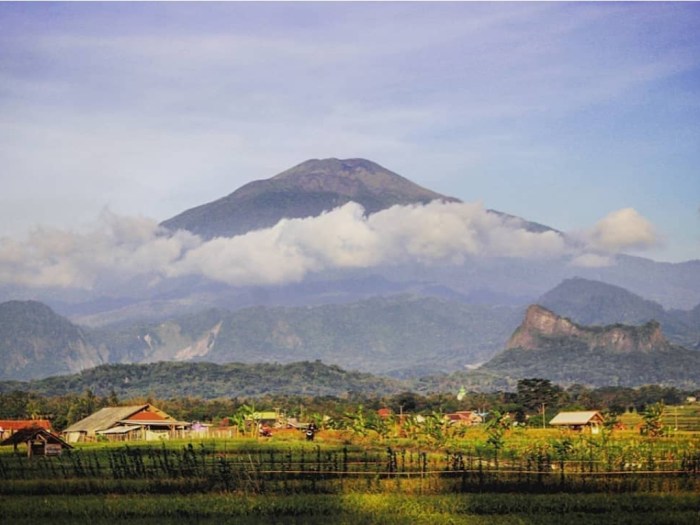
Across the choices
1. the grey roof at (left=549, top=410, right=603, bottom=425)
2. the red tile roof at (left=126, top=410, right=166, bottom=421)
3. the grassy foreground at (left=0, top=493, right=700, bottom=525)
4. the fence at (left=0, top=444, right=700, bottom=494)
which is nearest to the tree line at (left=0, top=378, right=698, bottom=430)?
the grey roof at (left=549, top=410, right=603, bottom=425)

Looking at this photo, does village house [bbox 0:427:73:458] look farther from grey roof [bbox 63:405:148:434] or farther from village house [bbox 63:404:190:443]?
grey roof [bbox 63:405:148:434]

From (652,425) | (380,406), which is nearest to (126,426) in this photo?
(652,425)

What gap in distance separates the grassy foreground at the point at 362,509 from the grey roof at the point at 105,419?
2359 inches

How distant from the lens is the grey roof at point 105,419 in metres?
96.5

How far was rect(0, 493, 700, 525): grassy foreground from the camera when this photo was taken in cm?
3262

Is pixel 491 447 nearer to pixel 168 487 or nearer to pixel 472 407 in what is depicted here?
pixel 168 487

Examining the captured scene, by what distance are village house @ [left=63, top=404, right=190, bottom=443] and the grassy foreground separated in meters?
56.0

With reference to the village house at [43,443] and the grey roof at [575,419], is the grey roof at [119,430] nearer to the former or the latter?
the village house at [43,443]

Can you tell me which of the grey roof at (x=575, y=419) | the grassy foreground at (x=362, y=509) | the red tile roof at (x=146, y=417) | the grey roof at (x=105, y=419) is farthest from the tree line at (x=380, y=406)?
the grassy foreground at (x=362, y=509)

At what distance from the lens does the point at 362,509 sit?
34500 millimetres

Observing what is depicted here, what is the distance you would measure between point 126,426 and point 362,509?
216 ft

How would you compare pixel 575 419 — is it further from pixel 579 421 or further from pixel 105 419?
pixel 105 419

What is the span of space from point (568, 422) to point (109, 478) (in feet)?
232

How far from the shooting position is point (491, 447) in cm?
6594
